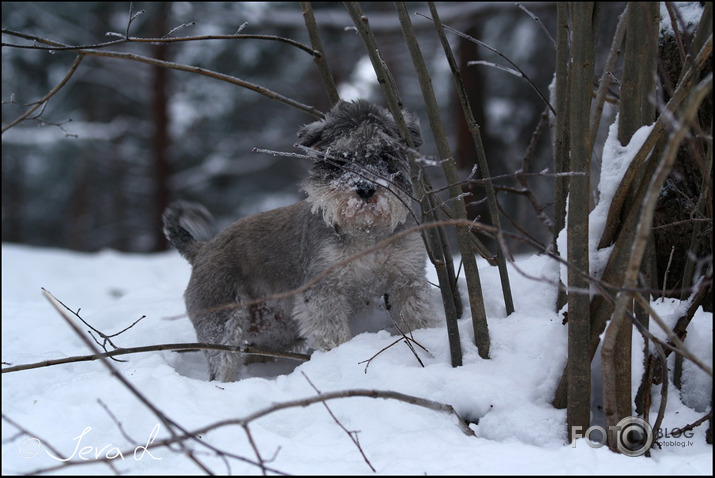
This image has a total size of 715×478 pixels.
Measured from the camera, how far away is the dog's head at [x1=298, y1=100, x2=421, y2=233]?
3.70m

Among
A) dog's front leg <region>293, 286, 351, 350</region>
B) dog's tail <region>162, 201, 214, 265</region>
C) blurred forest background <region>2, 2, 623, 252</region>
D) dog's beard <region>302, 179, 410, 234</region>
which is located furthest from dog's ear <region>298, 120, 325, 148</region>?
blurred forest background <region>2, 2, 623, 252</region>

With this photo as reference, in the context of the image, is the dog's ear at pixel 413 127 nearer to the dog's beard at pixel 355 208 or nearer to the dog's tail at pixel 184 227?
the dog's beard at pixel 355 208

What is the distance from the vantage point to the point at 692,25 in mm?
3660

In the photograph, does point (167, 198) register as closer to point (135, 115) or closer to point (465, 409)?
point (135, 115)

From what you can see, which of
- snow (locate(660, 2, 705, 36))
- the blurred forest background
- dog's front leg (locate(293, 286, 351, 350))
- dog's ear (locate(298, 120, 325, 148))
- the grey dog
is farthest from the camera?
the blurred forest background

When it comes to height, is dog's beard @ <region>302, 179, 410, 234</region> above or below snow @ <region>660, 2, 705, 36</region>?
below

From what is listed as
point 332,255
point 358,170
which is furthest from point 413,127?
point 332,255

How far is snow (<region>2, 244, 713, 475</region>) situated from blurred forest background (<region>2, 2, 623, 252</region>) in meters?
7.66

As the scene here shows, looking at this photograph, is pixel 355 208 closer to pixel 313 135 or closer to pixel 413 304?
pixel 313 135

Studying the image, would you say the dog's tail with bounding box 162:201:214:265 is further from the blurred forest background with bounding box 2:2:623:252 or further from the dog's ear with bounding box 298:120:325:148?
the blurred forest background with bounding box 2:2:623:252

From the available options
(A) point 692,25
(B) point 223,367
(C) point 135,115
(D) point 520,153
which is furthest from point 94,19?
(A) point 692,25

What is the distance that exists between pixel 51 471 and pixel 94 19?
661 inches

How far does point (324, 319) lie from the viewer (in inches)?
155

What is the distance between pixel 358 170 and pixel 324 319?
0.96m
